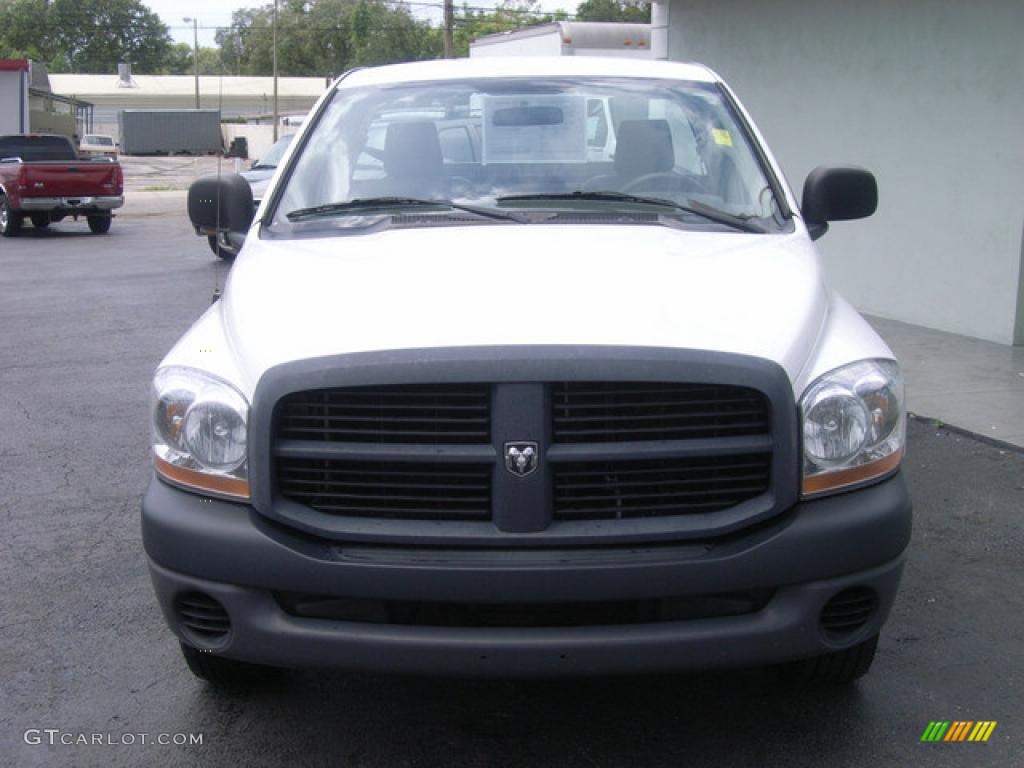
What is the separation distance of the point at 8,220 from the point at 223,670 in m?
20.5

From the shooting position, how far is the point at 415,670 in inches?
125

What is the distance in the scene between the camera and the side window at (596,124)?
189 inches

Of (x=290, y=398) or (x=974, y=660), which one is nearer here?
(x=290, y=398)

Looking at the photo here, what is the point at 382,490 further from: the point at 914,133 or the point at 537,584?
the point at 914,133

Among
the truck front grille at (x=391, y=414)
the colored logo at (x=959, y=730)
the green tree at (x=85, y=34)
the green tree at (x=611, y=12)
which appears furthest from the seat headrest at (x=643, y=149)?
the green tree at (x=85, y=34)

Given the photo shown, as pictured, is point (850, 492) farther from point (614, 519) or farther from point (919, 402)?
point (919, 402)

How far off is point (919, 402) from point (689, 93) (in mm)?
3621

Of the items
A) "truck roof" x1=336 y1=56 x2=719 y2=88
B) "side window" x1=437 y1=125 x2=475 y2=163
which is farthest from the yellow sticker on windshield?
"side window" x1=437 y1=125 x2=475 y2=163

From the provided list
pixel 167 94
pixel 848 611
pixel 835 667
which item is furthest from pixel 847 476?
pixel 167 94

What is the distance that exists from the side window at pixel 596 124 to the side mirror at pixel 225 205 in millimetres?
1345

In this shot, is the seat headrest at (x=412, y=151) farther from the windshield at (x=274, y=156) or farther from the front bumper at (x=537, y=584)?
the windshield at (x=274, y=156)

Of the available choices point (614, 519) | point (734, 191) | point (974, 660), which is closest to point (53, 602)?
point (614, 519)

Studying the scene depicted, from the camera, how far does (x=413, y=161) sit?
464cm

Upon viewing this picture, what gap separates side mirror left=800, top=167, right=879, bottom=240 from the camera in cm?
477
